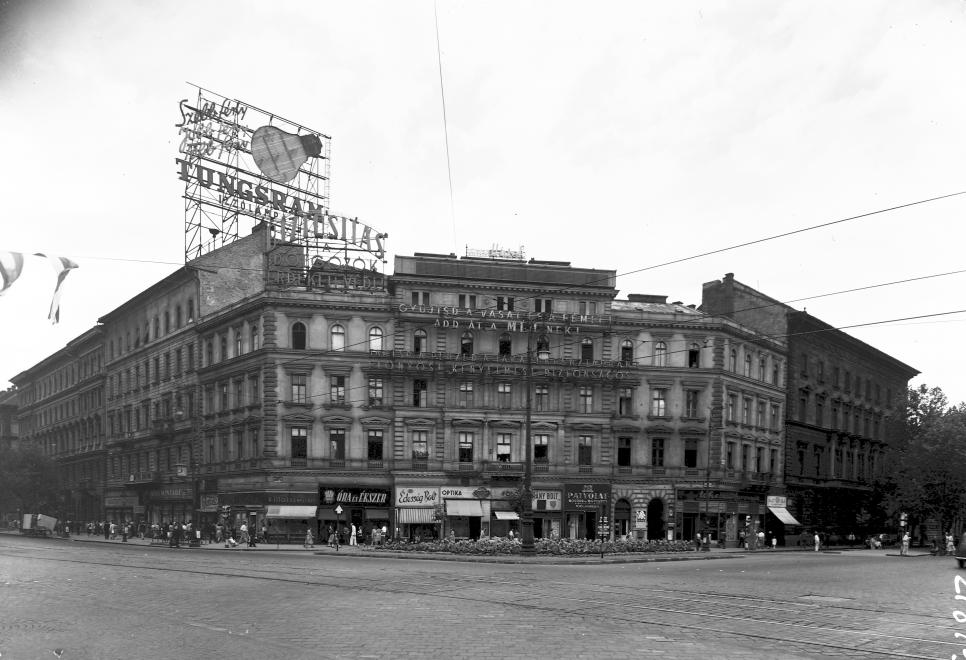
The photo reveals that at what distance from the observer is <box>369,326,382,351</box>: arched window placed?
2123 inches

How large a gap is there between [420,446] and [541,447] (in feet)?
24.4

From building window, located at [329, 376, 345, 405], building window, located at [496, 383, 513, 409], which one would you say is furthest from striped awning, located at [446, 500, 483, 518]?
building window, located at [329, 376, 345, 405]

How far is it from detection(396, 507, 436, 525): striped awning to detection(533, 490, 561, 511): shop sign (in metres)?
6.26

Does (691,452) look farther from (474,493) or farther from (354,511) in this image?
(354,511)

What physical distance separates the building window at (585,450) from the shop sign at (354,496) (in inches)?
475

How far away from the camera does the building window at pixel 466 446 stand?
54.7 metres

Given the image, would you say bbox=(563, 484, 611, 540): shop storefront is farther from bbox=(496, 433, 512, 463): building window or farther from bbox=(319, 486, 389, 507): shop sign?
bbox=(319, 486, 389, 507): shop sign

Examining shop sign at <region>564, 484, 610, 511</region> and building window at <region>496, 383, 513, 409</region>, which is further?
shop sign at <region>564, 484, 610, 511</region>

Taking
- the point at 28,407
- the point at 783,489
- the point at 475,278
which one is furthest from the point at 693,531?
the point at 28,407

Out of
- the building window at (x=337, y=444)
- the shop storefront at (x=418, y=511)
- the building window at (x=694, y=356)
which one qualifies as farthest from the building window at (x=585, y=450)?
the building window at (x=337, y=444)

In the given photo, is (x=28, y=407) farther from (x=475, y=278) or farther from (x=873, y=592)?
(x=873, y=592)

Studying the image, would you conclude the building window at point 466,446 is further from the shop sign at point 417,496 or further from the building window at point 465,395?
the shop sign at point 417,496

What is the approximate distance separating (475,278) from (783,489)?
27953 mm

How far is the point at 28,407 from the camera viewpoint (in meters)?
100
